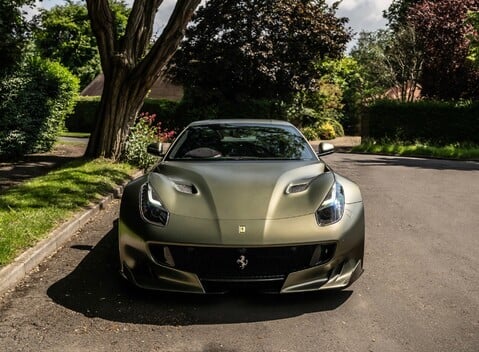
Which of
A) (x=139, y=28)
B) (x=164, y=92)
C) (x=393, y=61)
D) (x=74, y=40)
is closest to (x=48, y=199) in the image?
(x=139, y=28)

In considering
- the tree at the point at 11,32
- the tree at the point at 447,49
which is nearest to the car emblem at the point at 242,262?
the tree at the point at 11,32

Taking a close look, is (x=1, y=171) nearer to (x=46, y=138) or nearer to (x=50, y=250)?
(x=46, y=138)

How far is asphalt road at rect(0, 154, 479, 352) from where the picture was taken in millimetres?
3389

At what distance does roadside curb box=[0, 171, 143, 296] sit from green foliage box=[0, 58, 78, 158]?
617 centimetres

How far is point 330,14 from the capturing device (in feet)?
91.8

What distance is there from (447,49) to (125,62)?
1844 centimetres

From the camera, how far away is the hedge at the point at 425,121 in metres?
22.8

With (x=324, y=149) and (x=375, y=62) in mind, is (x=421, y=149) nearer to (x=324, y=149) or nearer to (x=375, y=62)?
(x=375, y=62)

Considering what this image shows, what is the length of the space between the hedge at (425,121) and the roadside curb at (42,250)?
751 inches

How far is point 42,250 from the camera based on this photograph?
5199 millimetres

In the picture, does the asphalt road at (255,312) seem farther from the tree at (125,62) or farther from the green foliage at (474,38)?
the green foliage at (474,38)

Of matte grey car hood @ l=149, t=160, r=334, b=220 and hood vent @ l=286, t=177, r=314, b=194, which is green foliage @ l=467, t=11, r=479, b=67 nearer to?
matte grey car hood @ l=149, t=160, r=334, b=220

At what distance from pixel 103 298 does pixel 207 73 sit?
2348 cm

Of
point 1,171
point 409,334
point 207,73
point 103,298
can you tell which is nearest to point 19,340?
point 103,298
